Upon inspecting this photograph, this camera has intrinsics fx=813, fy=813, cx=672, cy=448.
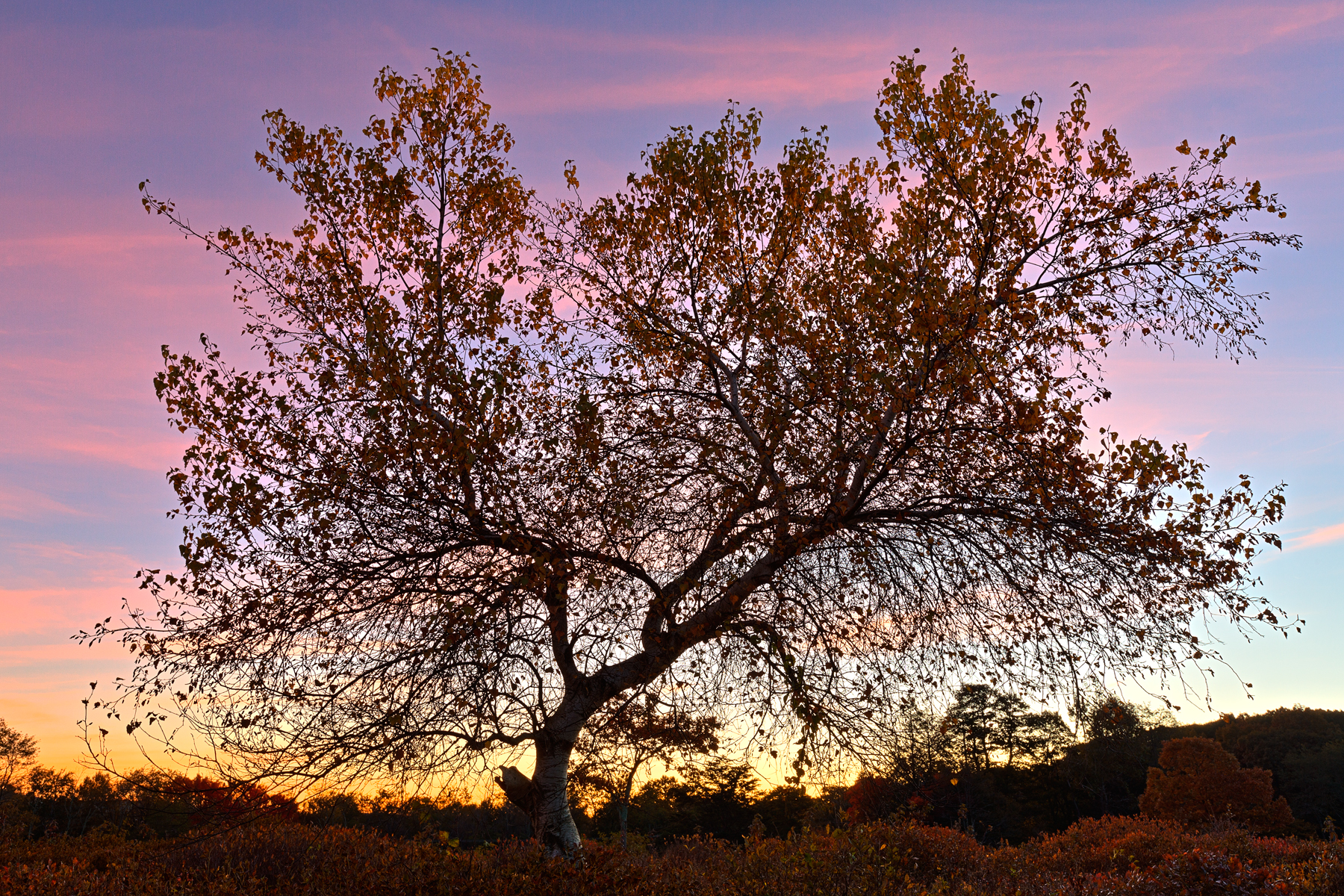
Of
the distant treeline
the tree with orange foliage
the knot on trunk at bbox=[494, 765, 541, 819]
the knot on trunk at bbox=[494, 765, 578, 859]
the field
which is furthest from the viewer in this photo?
the tree with orange foliage

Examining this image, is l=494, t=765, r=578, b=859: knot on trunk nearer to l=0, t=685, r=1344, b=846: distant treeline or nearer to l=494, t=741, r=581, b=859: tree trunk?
l=494, t=741, r=581, b=859: tree trunk

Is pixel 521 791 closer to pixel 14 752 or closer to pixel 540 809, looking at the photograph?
pixel 540 809

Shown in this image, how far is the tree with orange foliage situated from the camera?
85.5 ft

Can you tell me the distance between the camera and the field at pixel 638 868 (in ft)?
25.3

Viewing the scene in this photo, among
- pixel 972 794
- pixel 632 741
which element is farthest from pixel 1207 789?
pixel 632 741

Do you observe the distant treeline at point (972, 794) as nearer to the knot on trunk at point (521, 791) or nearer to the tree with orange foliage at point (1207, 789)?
the tree with orange foliage at point (1207, 789)

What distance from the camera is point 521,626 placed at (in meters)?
10.1

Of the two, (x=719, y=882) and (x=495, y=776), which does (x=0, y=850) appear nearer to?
(x=495, y=776)

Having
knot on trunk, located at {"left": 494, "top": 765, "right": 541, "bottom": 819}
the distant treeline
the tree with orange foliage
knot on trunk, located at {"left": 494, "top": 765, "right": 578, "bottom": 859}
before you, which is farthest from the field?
the tree with orange foliage

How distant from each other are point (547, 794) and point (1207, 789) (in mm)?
25515

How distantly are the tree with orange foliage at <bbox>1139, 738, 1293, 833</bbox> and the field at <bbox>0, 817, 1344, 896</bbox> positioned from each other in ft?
45.8

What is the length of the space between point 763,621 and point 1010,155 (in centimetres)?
606

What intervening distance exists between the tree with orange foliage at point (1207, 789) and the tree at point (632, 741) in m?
22.8

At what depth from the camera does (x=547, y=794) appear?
1052 cm
